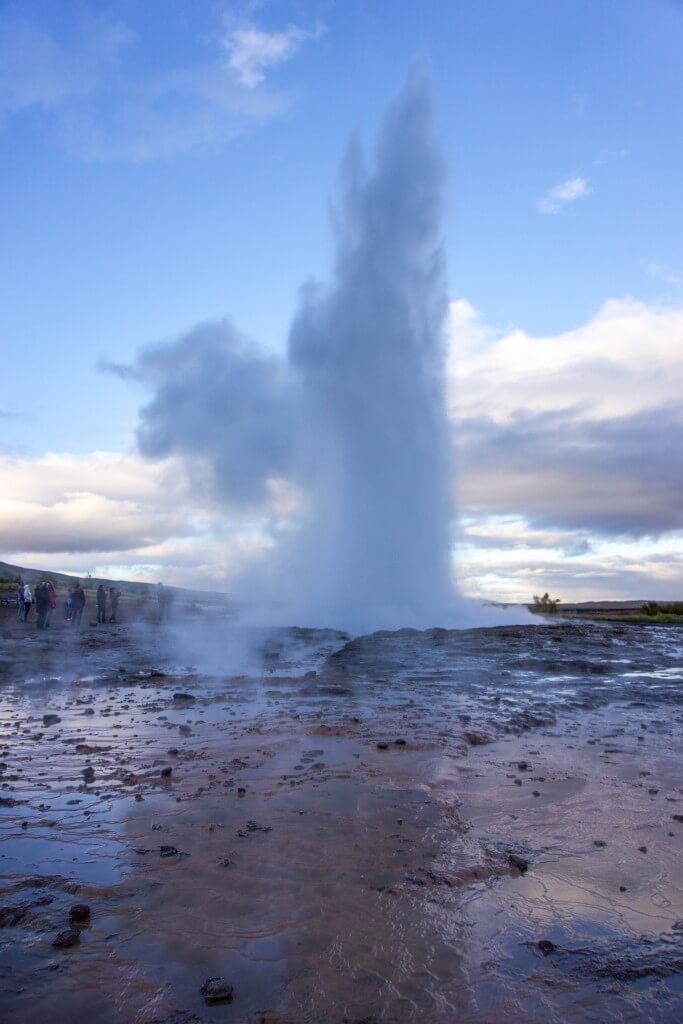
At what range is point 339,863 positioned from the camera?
5570mm

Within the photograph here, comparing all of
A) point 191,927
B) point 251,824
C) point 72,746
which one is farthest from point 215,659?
point 191,927

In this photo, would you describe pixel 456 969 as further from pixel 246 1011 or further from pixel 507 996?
pixel 246 1011

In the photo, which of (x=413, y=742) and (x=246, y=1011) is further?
(x=413, y=742)

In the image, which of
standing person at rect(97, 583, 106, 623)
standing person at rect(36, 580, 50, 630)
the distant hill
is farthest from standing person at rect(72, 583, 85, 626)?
the distant hill

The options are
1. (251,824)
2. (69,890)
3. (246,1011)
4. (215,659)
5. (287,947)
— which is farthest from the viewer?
(215,659)

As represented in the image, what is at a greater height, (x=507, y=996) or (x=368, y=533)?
(x=368, y=533)

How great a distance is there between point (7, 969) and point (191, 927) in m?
1.12

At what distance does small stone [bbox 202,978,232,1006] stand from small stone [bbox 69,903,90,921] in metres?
1.20

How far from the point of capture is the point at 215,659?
20.9m

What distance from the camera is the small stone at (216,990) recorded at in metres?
3.80

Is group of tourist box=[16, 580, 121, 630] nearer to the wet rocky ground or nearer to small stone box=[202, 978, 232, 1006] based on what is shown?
the wet rocky ground

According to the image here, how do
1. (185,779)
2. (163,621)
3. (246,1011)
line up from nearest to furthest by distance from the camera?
(246,1011)
(185,779)
(163,621)

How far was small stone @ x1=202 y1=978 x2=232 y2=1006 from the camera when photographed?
3.80 metres

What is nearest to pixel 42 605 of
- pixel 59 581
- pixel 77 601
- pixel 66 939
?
pixel 77 601
